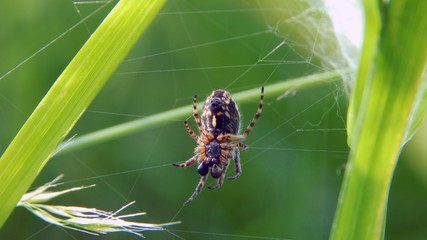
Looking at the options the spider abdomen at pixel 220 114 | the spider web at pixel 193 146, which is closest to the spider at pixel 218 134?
the spider abdomen at pixel 220 114

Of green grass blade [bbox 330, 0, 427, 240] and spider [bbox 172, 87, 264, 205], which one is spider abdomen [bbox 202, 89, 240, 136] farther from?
green grass blade [bbox 330, 0, 427, 240]

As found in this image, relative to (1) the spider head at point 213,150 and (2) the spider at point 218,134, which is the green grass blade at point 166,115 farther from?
(1) the spider head at point 213,150

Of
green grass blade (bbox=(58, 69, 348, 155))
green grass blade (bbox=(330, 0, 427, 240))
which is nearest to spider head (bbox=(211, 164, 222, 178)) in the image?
green grass blade (bbox=(58, 69, 348, 155))

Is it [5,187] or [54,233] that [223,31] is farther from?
[5,187]

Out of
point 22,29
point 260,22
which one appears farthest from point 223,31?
point 22,29

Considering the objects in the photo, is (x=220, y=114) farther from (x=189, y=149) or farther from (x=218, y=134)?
(x=189, y=149)
